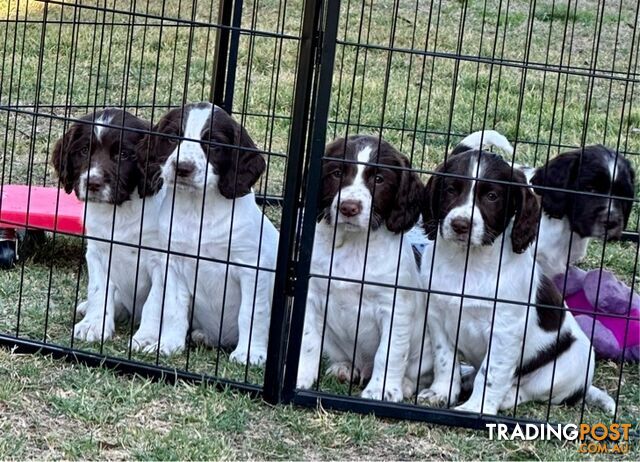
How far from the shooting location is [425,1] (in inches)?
523

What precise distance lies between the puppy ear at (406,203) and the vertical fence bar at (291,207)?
42cm

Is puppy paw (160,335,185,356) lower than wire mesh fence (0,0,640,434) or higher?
lower

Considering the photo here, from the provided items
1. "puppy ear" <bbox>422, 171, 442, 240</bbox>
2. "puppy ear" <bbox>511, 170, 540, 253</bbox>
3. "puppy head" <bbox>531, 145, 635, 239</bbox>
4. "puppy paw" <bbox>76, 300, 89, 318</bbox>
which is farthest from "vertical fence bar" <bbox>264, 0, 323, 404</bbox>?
"puppy head" <bbox>531, 145, 635, 239</bbox>

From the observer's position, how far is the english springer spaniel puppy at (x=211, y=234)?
16.2 feet

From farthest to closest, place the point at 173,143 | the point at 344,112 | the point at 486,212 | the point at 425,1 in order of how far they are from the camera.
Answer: the point at 425,1
the point at 344,112
the point at 173,143
the point at 486,212

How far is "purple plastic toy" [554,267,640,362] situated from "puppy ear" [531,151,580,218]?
33 centimetres

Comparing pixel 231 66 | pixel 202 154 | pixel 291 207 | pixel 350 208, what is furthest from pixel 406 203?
pixel 231 66

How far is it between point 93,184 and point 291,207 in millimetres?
1044

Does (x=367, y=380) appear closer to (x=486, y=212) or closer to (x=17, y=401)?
(x=486, y=212)

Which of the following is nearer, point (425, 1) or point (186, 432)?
point (186, 432)

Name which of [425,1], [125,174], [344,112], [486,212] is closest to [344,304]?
[486,212]

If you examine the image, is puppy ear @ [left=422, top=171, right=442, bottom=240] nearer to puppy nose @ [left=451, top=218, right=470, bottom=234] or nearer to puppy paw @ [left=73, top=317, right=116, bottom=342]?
puppy nose @ [left=451, top=218, right=470, bottom=234]

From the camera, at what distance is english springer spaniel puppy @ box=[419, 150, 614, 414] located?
462 cm

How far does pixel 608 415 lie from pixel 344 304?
3.69ft
